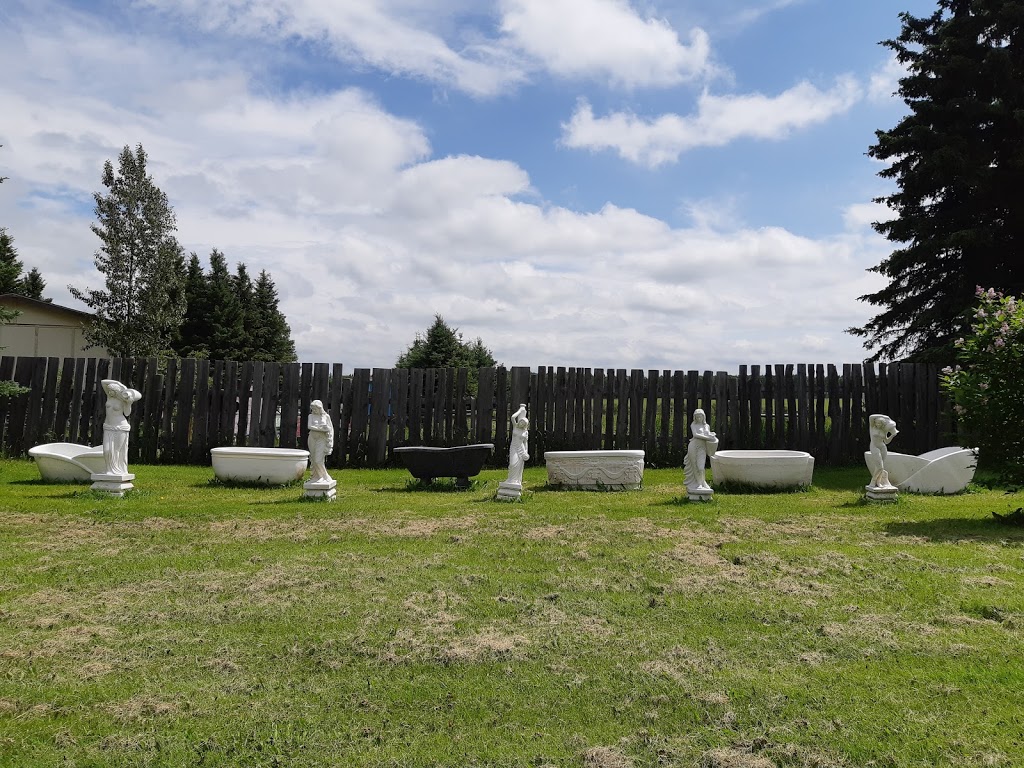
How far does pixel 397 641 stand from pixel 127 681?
4.65 ft

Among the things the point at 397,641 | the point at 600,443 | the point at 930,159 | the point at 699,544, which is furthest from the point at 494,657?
the point at 930,159

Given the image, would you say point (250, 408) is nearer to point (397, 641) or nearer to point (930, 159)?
point (397, 641)

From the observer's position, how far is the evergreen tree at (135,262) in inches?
1064

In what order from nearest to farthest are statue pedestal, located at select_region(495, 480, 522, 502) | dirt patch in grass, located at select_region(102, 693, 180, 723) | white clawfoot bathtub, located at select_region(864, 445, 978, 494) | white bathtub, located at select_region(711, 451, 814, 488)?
dirt patch in grass, located at select_region(102, 693, 180, 723), statue pedestal, located at select_region(495, 480, 522, 502), white clawfoot bathtub, located at select_region(864, 445, 978, 494), white bathtub, located at select_region(711, 451, 814, 488)

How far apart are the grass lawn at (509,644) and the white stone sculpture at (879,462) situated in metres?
1.91

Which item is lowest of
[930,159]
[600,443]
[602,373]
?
[600,443]

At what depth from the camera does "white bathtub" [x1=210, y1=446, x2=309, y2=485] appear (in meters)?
11.1

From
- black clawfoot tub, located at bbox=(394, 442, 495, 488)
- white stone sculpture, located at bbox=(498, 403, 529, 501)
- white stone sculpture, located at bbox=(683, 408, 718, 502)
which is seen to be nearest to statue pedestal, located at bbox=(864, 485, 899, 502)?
white stone sculpture, located at bbox=(683, 408, 718, 502)

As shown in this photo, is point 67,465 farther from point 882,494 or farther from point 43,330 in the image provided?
point 43,330

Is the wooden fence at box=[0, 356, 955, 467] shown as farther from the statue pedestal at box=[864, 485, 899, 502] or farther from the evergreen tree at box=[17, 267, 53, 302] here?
the evergreen tree at box=[17, 267, 53, 302]

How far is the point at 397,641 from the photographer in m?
4.14

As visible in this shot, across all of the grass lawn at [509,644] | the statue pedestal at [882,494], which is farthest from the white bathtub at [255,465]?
the statue pedestal at [882,494]

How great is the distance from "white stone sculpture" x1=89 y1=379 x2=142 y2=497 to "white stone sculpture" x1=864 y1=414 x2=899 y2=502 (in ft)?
33.5

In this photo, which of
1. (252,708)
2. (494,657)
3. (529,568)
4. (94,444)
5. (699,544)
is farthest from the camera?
(94,444)
